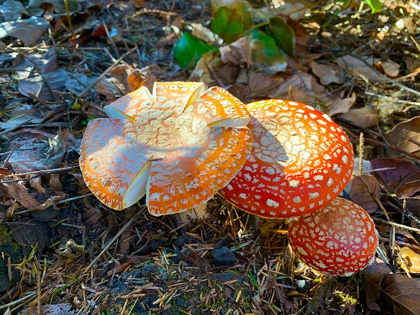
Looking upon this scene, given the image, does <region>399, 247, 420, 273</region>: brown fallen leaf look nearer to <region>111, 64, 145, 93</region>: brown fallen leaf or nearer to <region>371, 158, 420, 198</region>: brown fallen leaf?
<region>371, 158, 420, 198</region>: brown fallen leaf

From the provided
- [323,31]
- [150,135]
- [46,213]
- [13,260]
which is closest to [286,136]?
[150,135]

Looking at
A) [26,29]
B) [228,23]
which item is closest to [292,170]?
[228,23]

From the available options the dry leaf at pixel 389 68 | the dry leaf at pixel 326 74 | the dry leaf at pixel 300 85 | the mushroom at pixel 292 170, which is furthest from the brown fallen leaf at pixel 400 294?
the dry leaf at pixel 389 68

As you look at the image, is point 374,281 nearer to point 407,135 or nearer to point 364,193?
point 364,193

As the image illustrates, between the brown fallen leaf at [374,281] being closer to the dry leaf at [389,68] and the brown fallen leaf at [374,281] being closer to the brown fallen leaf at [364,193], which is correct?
the brown fallen leaf at [364,193]

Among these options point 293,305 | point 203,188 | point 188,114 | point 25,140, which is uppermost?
point 188,114

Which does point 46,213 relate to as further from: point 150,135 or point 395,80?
point 395,80

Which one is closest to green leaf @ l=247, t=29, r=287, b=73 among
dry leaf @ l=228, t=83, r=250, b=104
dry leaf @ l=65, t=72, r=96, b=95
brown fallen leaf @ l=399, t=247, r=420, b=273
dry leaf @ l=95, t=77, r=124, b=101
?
dry leaf @ l=228, t=83, r=250, b=104
